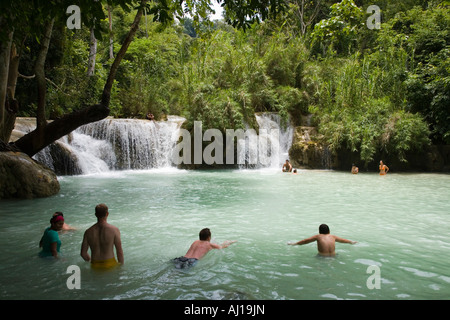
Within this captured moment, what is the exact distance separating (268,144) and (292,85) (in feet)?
20.2

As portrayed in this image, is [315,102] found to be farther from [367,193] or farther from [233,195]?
[233,195]

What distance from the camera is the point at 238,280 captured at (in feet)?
13.3

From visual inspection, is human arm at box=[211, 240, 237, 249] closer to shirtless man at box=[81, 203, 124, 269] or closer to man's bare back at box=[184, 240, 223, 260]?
man's bare back at box=[184, 240, 223, 260]

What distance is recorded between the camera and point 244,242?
18.4 ft

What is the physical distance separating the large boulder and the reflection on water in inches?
18.6

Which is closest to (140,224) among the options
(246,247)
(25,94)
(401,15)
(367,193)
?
(246,247)

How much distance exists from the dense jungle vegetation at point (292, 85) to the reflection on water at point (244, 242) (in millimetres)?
6288

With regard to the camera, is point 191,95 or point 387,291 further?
point 191,95

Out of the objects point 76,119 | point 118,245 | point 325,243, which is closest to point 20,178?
point 76,119

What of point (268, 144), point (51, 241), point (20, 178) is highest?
point (268, 144)

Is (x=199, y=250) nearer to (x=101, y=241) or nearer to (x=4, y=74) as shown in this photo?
(x=101, y=241)

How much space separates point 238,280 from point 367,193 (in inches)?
304

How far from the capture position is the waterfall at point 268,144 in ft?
62.6

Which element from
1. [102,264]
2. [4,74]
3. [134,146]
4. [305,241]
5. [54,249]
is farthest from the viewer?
[134,146]
